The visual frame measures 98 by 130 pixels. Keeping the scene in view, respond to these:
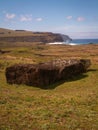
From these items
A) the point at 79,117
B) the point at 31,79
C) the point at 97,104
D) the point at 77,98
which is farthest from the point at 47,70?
the point at 79,117

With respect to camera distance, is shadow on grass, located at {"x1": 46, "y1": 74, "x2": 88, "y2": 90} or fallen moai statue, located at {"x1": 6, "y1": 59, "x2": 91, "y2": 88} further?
fallen moai statue, located at {"x1": 6, "y1": 59, "x2": 91, "y2": 88}

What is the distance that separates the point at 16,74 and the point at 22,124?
15366 millimetres

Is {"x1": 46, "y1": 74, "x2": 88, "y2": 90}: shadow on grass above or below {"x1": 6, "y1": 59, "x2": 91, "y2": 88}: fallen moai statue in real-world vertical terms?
below

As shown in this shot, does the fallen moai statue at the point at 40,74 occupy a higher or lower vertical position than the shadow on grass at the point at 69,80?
higher

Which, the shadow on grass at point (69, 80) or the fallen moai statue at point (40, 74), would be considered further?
the fallen moai statue at point (40, 74)

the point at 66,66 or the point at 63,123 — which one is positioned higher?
the point at 66,66

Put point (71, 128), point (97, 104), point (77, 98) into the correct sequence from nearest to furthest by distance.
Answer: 1. point (71, 128)
2. point (97, 104)
3. point (77, 98)

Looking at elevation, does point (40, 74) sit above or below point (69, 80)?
above

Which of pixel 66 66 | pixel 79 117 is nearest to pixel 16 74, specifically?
pixel 66 66

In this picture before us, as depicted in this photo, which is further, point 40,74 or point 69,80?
point 69,80

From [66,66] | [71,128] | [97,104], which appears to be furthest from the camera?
[66,66]

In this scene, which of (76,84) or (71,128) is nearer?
(71,128)

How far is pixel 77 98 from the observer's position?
20.5 meters

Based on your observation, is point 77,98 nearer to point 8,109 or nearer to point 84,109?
point 84,109
